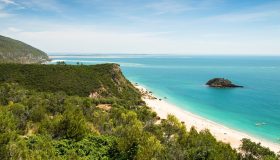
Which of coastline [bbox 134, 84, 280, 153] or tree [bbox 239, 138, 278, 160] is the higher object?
tree [bbox 239, 138, 278, 160]

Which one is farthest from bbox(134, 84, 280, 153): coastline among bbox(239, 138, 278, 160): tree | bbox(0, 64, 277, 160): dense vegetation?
bbox(239, 138, 278, 160): tree

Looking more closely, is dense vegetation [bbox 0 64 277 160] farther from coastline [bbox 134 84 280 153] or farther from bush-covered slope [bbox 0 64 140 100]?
bush-covered slope [bbox 0 64 140 100]

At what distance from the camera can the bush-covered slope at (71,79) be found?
9819cm

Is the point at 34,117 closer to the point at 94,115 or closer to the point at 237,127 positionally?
the point at 94,115

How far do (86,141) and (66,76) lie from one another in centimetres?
7286

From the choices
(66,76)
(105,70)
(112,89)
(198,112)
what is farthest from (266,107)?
(66,76)

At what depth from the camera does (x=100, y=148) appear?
3653 centimetres

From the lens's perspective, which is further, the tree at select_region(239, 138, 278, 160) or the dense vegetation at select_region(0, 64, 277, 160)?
the tree at select_region(239, 138, 278, 160)

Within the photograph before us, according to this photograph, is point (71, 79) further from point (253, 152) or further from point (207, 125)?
point (253, 152)

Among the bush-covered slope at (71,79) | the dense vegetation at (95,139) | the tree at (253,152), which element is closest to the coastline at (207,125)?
the bush-covered slope at (71,79)

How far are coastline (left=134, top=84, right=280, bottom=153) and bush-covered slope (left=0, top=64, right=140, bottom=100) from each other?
12998 mm

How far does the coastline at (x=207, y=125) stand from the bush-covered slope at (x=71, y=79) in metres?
13.0

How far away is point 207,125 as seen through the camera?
77312mm

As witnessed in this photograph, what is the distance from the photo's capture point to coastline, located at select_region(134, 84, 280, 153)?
63.4m
